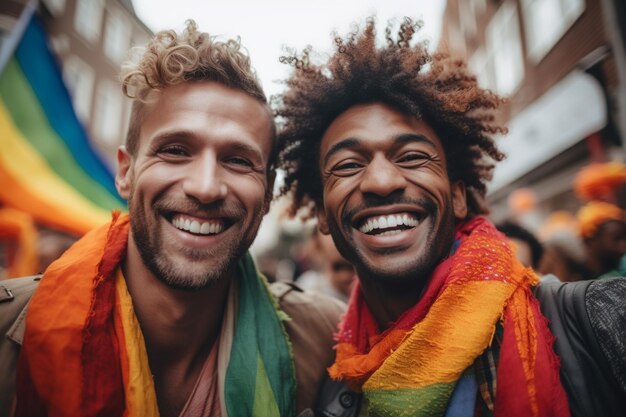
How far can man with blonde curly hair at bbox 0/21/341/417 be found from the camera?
5.42 feet

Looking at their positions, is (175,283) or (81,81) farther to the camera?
(81,81)

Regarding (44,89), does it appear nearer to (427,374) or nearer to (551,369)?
(427,374)

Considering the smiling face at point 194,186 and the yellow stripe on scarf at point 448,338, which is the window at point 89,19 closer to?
the smiling face at point 194,186

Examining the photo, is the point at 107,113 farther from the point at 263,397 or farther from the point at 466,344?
the point at 466,344

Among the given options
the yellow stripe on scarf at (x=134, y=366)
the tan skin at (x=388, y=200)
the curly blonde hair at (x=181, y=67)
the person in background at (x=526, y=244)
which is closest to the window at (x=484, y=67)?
the person in background at (x=526, y=244)

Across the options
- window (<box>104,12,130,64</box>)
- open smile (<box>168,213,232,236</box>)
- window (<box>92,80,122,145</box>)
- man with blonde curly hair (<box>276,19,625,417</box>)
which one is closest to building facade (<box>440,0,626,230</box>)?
man with blonde curly hair (<box>276,19,625,417</box>)

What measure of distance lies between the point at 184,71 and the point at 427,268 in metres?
1.54

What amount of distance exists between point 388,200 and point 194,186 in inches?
36.3

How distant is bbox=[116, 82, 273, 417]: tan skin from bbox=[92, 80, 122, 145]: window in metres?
13.0

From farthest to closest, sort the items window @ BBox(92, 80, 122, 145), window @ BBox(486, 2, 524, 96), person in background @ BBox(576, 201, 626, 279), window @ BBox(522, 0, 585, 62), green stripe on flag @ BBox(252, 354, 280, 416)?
1. window @ BBox(92, 80, 122, 145)
2. window @ BBox(486, 2, 524, 96)
3. window @ BBox(522, 0, 585, 62)
4. person in background @ BBox(576, 201, 626, 279)
5. green stripe on flag @ BBox(252, 354, 280, 416)

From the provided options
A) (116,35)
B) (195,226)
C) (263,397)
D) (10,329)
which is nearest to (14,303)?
(10,329)

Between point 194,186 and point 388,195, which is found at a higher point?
point 194,186

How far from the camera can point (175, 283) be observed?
5.85 ft

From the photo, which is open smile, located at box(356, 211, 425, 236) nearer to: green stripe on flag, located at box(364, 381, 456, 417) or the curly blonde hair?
green stripe on flag, located at box(364, 381, 456, 417)
